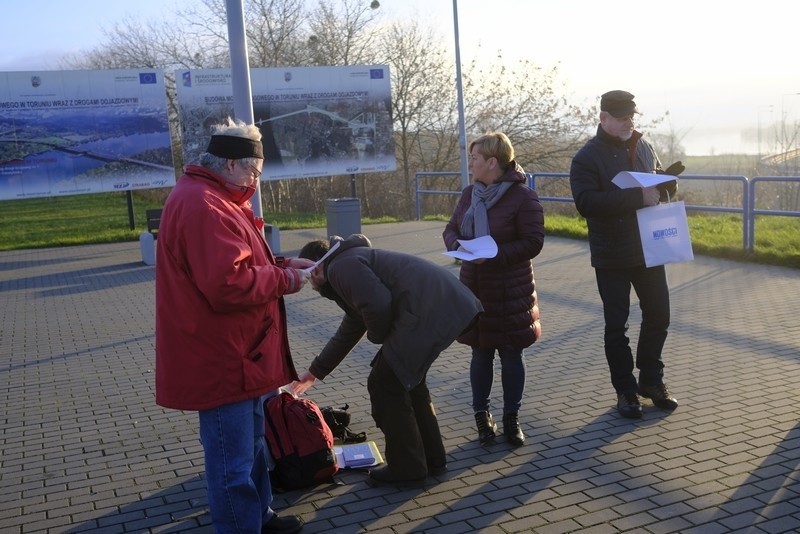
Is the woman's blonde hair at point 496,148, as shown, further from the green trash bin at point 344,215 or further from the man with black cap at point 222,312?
the green trash bin at point 344,215

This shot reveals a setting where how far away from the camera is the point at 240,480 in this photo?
147 inches

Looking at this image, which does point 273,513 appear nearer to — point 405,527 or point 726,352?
point 405,527

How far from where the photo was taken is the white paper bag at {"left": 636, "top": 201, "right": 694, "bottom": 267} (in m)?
5.38

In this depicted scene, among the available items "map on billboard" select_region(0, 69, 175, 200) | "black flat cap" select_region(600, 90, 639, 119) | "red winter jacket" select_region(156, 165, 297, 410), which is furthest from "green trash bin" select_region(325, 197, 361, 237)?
"red winter jacket" select_region(156, 165, 297, 410)

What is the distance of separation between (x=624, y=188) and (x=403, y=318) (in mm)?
1796

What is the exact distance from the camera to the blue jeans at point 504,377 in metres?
5.18

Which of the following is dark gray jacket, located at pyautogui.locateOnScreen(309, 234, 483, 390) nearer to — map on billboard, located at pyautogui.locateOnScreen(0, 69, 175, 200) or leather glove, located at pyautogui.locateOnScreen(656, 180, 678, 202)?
leather glove, located at pyautogui.locateOnScreen(656, 180, 678, 202)

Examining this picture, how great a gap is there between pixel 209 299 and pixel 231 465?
74 cm

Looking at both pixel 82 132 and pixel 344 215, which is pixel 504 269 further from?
pixel 82 132

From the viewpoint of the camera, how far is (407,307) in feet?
14.3

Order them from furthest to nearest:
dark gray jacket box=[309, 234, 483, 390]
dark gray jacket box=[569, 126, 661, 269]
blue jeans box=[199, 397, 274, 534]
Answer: dark gray jacket box=[569, 126, 661, 269] → dark gray jacket box=[309, 234, 483, 390] → blue jeans box=[199, 397, 274, 534]

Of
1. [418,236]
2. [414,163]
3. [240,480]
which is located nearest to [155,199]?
[414,163]

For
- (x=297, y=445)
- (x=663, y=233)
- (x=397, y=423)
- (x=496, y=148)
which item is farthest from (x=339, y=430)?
(x=663, y=233)

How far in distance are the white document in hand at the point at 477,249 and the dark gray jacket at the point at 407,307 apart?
15.1 inches
